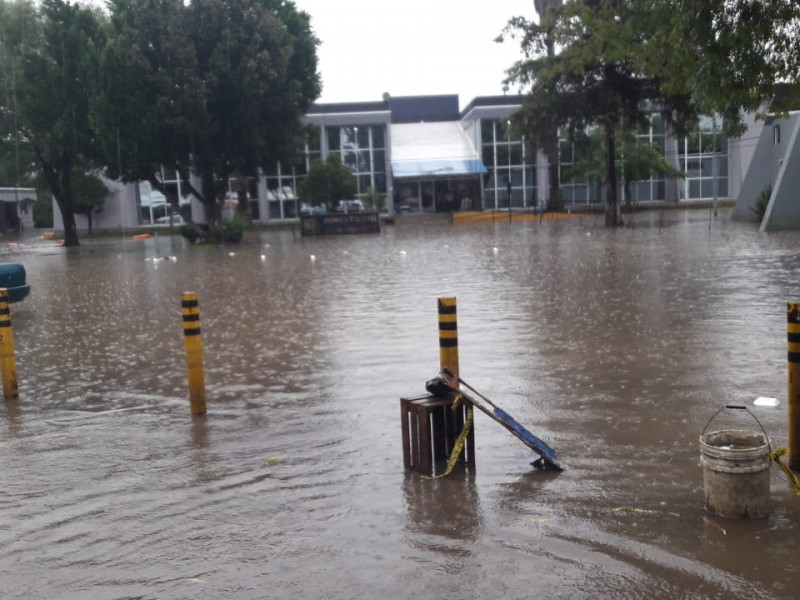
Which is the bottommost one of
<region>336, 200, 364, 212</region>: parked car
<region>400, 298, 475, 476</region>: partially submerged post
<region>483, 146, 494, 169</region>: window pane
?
<region>400, 298, 475, 476</region>: partially submerged post

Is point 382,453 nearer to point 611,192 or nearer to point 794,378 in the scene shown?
point 794,378

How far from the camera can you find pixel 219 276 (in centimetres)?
2312

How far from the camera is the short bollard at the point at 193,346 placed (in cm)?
814

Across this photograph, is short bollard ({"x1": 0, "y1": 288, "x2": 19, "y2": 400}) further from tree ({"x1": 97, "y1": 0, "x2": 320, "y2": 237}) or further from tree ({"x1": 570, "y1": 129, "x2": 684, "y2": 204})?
tree ({"x1": 570, "y1": 129, "x2": 684, "y2": 204})

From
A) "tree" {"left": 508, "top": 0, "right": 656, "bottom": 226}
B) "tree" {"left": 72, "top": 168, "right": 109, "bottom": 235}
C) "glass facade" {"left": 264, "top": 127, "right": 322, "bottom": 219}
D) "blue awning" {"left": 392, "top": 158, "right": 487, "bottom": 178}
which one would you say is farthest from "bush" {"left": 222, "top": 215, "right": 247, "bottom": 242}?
"glass facade" {"left": 264, "top": 127, "right": 322, "bottom": 219}

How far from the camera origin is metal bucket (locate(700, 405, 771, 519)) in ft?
16.8

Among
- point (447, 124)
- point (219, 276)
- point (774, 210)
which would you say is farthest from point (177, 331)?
point (447, 124)

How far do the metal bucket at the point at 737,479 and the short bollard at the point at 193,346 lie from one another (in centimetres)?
462

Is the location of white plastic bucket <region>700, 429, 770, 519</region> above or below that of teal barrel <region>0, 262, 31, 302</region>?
below

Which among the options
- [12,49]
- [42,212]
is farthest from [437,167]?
[42,212]

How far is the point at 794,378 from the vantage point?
5.78m

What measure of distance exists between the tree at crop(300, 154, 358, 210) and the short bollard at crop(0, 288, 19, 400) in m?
43.0

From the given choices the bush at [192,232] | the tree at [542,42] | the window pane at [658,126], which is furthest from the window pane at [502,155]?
the bush at [192,232]

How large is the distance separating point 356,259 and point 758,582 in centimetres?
2321
